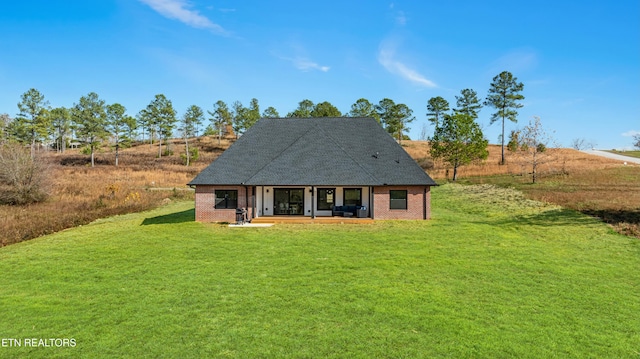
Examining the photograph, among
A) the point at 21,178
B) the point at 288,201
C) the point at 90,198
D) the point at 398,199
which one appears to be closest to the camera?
the point at 398,199

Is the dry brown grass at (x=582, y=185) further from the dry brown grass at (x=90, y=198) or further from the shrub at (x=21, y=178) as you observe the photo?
the shrub at (x=21, y=178)

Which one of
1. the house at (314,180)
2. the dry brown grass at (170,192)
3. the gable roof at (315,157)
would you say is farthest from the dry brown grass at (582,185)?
the gable roof at (315,157)

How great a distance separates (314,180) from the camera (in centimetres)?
2261

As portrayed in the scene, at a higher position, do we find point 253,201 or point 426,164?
point 426,164

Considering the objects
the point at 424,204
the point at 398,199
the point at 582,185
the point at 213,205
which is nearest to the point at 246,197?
the point at 213,205

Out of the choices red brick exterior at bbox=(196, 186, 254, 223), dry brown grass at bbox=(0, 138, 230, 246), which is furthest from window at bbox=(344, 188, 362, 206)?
dry brown grass at bbox=(0, 138, 230, 246)

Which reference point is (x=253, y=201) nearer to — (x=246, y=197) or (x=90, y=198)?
(x=246, y=197)

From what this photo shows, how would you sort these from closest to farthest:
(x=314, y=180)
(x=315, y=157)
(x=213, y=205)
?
(x=314, y=180), (x=213, y=205), (x=315, y=157)

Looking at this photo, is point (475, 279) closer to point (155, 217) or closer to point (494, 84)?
point (155, 217)

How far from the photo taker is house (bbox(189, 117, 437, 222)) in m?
22.8

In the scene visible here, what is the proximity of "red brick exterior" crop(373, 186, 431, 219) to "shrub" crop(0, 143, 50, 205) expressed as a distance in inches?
1177

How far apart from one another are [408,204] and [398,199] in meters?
0.74

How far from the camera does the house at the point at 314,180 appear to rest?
22828 mm

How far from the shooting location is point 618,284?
1154 cm
